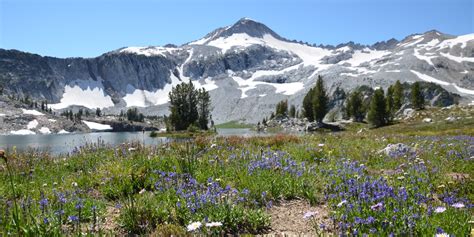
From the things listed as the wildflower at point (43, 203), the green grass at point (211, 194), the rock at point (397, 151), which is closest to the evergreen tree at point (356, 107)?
the rock at point (397, 151)

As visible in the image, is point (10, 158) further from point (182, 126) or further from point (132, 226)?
point (182, 126)

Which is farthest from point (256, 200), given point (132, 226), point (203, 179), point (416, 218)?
point (416, 218)

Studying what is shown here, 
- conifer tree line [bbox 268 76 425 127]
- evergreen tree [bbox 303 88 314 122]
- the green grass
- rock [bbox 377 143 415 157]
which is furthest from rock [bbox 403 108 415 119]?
the green grass

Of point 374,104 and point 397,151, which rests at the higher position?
point 374,104

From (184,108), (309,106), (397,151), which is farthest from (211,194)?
(309,106)

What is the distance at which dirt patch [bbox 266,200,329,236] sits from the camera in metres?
6.73

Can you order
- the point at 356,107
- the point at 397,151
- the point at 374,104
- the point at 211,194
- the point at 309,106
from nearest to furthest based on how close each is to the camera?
the point at 211,194
the point at 397,151
the point at 374,104
the point at 356,107
the point at 309,106

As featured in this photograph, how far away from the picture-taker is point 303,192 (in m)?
8.86

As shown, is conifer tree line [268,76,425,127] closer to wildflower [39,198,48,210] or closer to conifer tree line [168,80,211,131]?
conifer tree line [168,80,211,131]

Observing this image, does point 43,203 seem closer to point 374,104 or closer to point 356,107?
point 374,104

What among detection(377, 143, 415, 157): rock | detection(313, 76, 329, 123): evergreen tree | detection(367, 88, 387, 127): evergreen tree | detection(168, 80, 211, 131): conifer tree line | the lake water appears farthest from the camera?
detection(313, 76, 329, 123): evergreen tree

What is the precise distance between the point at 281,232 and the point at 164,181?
3.26 m

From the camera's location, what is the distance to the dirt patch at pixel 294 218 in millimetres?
6734

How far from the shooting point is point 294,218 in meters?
7.55
